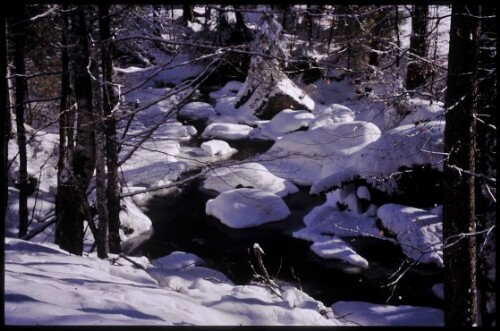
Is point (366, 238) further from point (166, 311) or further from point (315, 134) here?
point (166, 311)

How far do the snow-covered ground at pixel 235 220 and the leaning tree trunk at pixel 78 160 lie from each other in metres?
0.42

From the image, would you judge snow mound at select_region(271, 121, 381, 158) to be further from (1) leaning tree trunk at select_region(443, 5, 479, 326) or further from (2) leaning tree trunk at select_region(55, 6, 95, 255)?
(1) leaning tree trunk at select_region(443, 5, 479, 326)

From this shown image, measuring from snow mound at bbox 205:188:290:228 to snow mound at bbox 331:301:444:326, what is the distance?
4492 millimetres

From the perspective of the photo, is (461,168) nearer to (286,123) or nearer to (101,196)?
(101,196)

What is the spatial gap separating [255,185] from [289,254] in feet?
6.92

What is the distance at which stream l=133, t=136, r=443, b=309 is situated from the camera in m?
9.23

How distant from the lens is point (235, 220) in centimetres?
1253

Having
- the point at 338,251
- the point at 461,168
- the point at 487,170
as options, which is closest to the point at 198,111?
the point at 338,251

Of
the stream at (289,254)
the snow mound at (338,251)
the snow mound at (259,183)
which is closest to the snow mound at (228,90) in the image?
the snow mound at (259,183)

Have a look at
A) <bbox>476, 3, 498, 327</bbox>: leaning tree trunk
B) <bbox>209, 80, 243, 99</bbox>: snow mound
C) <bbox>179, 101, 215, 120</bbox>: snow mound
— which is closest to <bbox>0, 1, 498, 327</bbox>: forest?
<bbox>476, 3, 498, 327</bbox>: leaning tree trunk

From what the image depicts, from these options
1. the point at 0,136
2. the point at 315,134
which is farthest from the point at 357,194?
the point at 0,136

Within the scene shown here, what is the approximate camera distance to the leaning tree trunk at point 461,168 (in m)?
4.24

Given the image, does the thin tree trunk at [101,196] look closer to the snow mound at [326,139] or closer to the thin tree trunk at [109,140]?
the thin tree trunk at [109,140]

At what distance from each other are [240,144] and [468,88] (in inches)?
594
